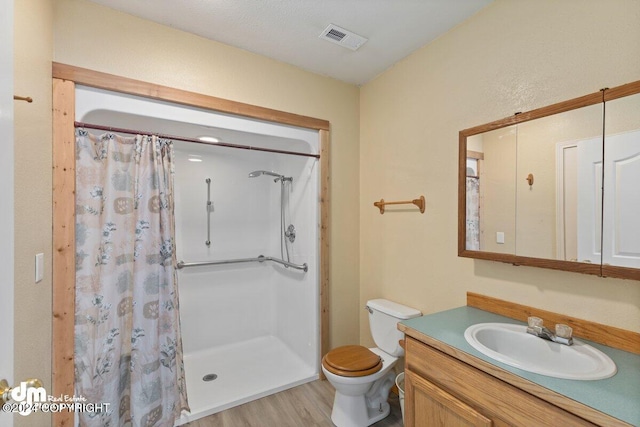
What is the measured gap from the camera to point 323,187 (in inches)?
96.5

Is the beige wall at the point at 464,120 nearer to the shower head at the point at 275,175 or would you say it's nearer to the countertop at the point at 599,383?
the countertop at the point at 599,383

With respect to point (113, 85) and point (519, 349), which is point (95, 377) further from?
point (519, 349)

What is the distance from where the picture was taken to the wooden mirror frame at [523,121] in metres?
1.13

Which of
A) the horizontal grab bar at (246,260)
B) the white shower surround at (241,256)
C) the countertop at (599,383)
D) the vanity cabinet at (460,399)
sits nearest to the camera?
the countertop at (599,383)

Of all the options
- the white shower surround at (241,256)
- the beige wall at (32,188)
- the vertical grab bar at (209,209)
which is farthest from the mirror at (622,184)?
the vertical grab bar at (209,209)

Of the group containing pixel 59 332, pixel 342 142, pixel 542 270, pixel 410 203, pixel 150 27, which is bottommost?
pixel 59 332

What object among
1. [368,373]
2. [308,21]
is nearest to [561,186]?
[368,373]

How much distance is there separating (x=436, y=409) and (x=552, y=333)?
0.62 meters

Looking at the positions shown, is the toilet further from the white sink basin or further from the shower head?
the shower head

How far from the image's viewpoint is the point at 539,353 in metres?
1.27

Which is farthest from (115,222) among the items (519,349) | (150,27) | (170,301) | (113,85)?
(519,349)

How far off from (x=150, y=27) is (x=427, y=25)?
1.79 meters

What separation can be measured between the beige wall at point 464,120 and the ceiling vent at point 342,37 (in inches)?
17.7

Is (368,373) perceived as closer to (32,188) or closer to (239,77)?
(32,188)
